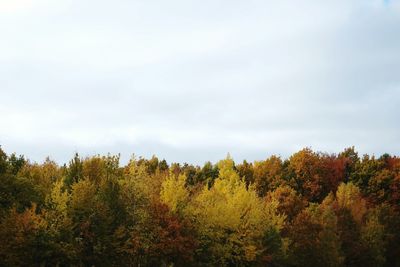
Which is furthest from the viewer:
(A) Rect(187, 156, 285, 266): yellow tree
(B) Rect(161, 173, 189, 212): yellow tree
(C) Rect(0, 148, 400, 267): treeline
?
(A) Rect(187, 156, 285, 266): yellow tree

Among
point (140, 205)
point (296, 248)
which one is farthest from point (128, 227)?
point (296, 248)

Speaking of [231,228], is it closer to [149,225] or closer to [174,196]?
[174,196]

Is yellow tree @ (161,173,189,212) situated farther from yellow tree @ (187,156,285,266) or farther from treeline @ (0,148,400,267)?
yellow tree @ (187,156,285,266)

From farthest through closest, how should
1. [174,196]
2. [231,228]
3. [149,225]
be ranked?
Answer: 1. [231,228]
2. [174,196]
3. [149,225]

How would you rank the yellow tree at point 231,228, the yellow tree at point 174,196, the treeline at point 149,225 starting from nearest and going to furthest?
1. the treeline at point 149,225
2. the yellow tree at point 174,196
3. the yellow tree at point 231,228

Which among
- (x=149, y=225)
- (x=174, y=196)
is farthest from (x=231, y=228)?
(x=149, y=225)

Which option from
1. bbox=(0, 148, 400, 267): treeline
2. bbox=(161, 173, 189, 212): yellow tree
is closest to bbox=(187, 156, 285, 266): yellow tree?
bbox=(0, 148, 400, 267): treeline

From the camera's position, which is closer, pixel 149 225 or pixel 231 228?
pixel 149 225

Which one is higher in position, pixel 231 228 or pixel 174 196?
pixel 174 196

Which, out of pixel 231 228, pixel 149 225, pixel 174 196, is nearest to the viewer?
pixel 149 225

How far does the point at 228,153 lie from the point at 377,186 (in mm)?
30532

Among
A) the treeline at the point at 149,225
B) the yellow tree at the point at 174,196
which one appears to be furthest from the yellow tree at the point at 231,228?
the yellow tree at the point at 174,196

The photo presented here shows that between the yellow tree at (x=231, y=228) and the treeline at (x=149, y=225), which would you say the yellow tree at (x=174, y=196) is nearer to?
the treeline at (x=149, y=225)

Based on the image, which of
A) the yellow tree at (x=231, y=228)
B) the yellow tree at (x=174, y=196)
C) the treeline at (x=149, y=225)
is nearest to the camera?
the treeline at (x=149, y=225)
